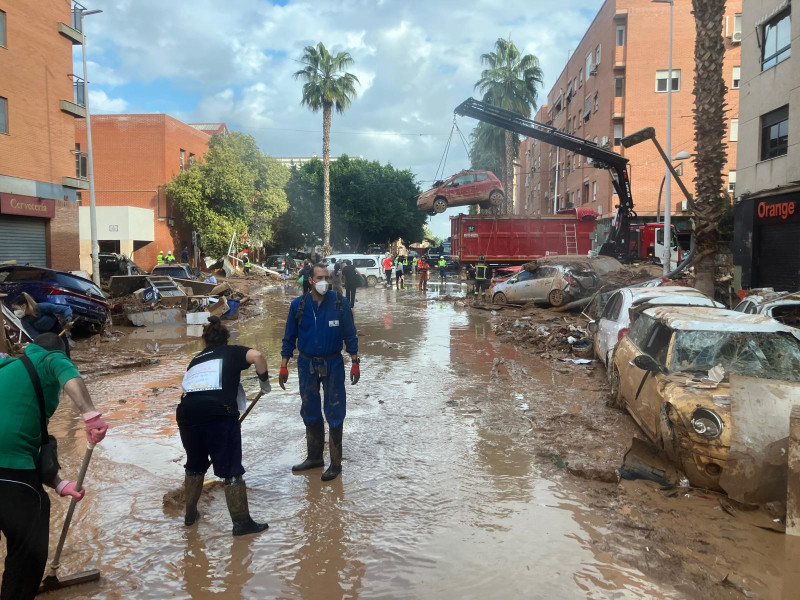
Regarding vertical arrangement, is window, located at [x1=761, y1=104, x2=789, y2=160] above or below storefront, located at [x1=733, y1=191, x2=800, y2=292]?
above

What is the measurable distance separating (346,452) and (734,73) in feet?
128

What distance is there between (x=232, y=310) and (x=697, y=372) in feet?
48.1

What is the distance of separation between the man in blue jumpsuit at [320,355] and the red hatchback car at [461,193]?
67.7 ft

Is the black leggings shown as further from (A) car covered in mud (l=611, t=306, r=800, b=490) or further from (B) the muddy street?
(A) car covered in mud (l=611, t=306, r=800, b=490)

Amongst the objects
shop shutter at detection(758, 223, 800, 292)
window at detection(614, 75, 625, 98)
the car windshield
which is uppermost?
window at detection(614, 75, 625, 98)

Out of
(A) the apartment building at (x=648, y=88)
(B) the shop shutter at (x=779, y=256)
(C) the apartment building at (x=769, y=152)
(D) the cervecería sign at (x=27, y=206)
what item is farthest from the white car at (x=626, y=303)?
(A) the apartment building at (x=648, y=88)

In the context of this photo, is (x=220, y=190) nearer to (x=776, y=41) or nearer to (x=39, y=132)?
(x=39, y=132)

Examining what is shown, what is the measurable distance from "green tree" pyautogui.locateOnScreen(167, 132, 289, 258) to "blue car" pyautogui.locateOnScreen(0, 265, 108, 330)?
82.6 ft

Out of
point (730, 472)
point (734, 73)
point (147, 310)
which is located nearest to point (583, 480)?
point (730, 472)

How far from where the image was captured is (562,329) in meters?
13.4

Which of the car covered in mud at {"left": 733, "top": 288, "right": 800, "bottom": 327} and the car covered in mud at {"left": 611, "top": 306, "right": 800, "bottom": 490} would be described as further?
the car covered in mud at {"left": 733, "top": 288, "right": 800, "bottom": 327}

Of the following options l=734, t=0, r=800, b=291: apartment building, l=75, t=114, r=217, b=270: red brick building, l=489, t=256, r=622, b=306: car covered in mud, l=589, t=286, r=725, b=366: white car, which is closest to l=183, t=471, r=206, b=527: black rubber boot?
l=589, t=286, r=725, b=366: white car

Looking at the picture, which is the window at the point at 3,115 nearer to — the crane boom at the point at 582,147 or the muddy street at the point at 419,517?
the crane boom at the point at 582,147

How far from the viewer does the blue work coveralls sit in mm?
5363
